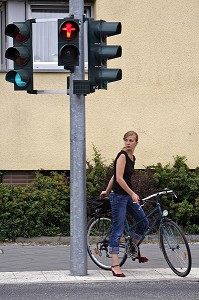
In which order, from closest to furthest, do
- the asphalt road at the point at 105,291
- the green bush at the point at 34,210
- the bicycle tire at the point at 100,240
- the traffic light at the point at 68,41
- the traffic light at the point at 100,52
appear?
the asphalt road at the point at 105,291
the traffic light at the point at 68,41
the traffic light at the point at 100,52
the bicycle tire at the point at 100,240
the green bush at the point at 34,210

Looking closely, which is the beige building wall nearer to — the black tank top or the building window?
the building window

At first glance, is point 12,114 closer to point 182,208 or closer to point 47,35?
point 47,35

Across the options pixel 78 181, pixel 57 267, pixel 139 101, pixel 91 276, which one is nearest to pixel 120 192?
pixel 78 181

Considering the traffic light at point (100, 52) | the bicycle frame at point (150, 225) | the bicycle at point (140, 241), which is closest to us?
the traffic light at point (100, 52)

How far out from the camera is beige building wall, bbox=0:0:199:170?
15336mm

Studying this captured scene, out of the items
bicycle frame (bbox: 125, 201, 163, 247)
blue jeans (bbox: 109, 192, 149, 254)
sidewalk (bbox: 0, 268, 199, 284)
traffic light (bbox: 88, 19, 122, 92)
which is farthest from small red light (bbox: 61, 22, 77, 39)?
sidewalk (bbox: 0, 268, 199, 284)

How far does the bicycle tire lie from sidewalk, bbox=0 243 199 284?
0.42 ft

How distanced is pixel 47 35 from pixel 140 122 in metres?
2.25

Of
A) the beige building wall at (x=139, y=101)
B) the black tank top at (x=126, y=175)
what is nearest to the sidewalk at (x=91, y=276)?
the black tank top at (x=126, y=175)

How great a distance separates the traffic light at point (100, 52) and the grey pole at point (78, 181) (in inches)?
7.4

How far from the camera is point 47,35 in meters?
15.9

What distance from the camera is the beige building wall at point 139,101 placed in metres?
15.3

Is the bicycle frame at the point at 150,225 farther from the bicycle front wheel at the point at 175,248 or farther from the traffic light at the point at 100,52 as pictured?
the traffic light at the point at 100,52

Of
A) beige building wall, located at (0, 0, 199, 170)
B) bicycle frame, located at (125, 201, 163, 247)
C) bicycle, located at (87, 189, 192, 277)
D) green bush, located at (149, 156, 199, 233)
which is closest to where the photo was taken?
bicycle, located at (87, 189, 192, 277)
